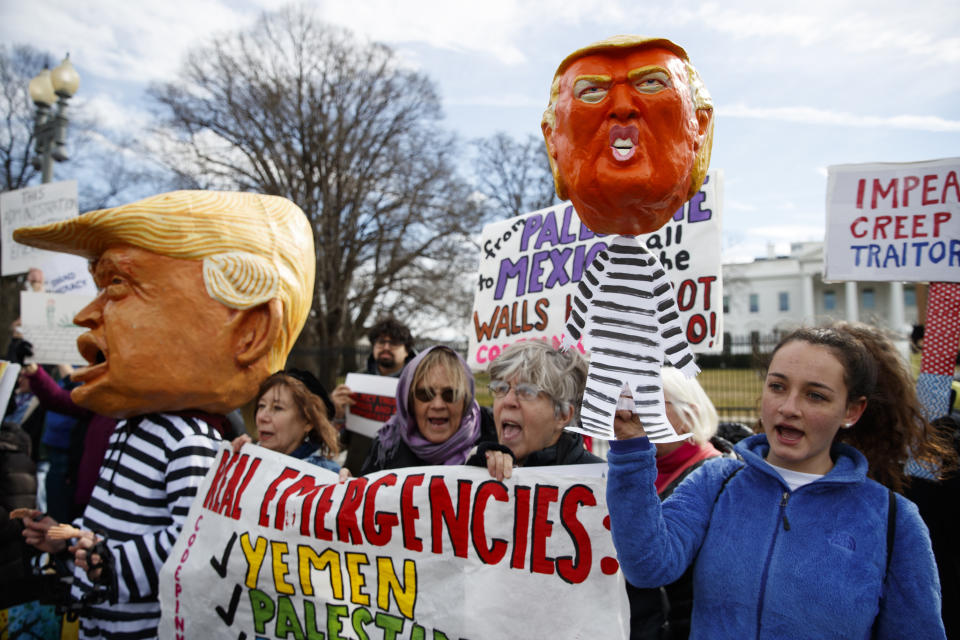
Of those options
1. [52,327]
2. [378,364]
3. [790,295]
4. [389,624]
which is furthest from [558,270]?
[790,295]

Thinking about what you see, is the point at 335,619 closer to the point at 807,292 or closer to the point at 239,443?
the point at 239,443

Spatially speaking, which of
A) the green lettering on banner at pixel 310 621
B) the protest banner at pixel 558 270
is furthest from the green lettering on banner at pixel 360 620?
the protest banner at pixel 558 270

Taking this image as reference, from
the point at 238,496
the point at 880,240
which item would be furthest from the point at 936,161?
the point at 238,496

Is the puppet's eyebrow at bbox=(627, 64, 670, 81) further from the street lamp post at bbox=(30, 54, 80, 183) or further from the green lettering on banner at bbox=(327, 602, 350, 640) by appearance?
the street lamp post at bbox=(30, 54, 80, 183)

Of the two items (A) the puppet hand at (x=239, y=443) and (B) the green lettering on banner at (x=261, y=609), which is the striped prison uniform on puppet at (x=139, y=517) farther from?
(B) the green lettering on banner at (x=261, y=609)

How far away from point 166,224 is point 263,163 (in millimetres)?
17884

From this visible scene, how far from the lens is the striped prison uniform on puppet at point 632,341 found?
1446 millimetres

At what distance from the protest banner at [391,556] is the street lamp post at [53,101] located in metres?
7.11

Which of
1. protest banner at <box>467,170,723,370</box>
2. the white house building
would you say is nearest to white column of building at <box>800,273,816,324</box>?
the white house building

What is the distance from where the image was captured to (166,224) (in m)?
2.95

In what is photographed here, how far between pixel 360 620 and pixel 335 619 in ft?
0.36

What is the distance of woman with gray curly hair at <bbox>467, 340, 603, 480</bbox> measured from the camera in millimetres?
2268

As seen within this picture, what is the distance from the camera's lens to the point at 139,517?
2.68 metres

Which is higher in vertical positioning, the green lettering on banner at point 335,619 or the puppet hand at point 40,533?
the puppet hand at point 40,533
